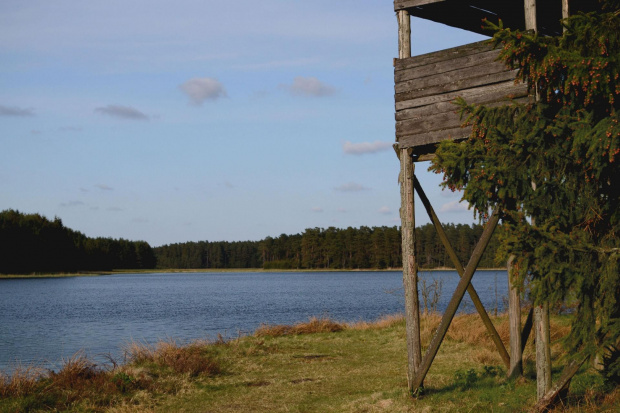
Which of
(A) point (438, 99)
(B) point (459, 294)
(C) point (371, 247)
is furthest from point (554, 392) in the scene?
(C) point (371, 247)

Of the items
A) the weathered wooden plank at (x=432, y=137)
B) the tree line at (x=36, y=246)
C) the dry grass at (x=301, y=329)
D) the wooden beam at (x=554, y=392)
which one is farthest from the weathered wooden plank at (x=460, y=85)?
the tree line at (x=36, y=246)

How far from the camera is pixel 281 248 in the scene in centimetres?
19650

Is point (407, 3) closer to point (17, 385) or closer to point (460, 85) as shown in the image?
point (460, 85)

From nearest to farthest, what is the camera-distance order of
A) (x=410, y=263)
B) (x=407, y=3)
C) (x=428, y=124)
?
(x=428, y=124)
(x=407, y=3)
(x=410, y=263)

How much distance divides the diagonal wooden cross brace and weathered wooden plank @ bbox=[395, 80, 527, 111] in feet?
6.79

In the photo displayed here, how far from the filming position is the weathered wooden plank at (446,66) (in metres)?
10.4

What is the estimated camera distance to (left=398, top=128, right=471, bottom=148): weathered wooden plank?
10.6 m

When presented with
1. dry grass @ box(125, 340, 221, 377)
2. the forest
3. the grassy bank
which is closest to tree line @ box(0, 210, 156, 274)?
the forest

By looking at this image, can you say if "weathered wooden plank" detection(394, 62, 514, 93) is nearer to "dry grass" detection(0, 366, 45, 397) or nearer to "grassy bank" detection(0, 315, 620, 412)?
"grassy bank" detection(0, 315, 620, 412)

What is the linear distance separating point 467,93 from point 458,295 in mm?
3519

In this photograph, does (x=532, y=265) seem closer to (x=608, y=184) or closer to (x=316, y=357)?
(x=608, y=184)

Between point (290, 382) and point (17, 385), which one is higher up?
point (17, 385)

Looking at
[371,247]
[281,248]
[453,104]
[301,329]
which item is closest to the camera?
[453,104]

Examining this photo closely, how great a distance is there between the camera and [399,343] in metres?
19.5
